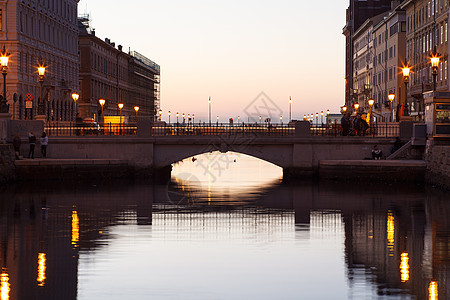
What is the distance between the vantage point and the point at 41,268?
69.7 ft

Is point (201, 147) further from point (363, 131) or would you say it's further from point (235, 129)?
point (363, 131)

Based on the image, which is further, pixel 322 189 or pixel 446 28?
pixel 446 28

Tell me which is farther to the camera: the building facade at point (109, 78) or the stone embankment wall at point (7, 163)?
the building facade at point (109, 78)

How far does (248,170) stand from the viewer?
225 ft

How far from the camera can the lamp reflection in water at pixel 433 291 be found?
17953 mm

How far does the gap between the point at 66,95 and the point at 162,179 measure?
162 ft

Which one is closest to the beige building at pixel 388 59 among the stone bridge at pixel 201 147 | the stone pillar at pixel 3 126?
the stone bridge at pixel 201 147

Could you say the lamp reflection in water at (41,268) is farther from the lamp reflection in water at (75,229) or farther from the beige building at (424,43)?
the beige building at (424,43)

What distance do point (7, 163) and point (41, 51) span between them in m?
45.4

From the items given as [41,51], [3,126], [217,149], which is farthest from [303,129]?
[41,51]

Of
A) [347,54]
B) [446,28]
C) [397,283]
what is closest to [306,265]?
[397,283]

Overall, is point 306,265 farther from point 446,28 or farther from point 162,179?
point 446,28

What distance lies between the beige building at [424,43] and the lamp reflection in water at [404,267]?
5435 centimetres

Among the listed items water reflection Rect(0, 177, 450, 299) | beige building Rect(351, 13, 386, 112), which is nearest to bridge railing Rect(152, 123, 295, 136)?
water reflection Rect(0, 177, 450, 299)
